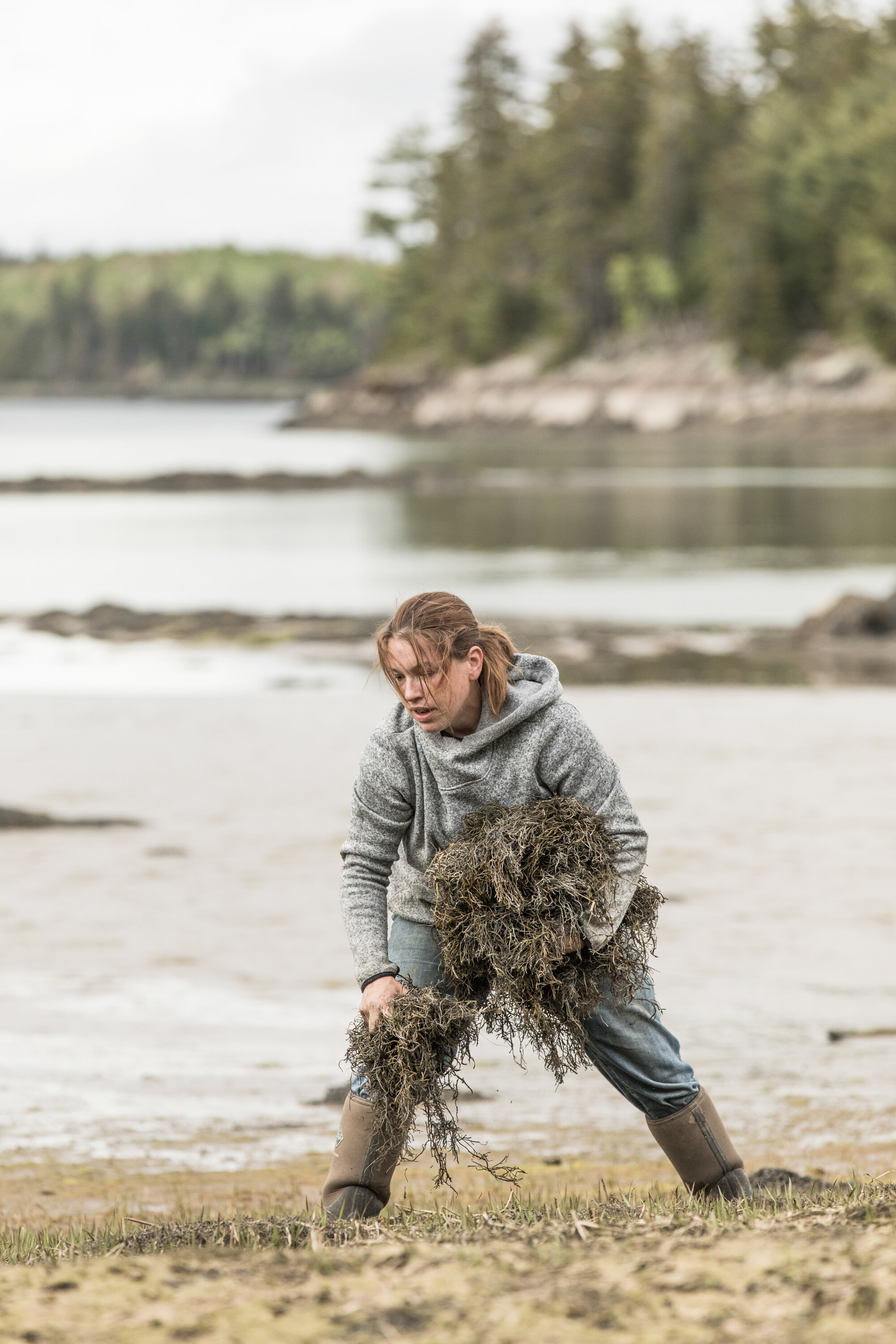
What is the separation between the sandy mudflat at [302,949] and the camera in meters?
5.37

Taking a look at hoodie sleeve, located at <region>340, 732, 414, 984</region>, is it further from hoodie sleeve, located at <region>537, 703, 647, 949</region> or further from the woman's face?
hoodie sleeve, located at <region>537, 703, 647, 949</region>

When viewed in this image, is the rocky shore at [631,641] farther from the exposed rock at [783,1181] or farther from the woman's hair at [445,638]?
the woman's hair at [445,638]

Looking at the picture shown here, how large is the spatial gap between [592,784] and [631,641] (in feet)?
48.9

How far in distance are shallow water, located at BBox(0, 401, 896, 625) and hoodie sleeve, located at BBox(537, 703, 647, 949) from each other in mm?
14520

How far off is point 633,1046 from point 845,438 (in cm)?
6725

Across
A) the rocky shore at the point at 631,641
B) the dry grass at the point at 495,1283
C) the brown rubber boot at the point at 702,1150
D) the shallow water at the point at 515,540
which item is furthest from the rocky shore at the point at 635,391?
the dry grass at the point at 495,1283

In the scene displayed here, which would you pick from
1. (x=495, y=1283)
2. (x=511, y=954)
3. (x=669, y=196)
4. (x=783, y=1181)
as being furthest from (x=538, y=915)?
(x=669, y=196)

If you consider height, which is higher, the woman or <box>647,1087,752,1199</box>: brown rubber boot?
the woman

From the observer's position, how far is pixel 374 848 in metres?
3.77

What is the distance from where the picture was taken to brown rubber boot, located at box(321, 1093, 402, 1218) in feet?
12.4

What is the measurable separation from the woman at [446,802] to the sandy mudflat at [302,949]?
4.19ft

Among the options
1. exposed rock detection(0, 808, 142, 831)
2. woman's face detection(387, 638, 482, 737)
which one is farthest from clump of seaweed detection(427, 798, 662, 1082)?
exposed rock detection(0, 808, 142, 831)

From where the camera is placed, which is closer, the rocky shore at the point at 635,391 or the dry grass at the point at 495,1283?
the dry grass at the point at 495,1283

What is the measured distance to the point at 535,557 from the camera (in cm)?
Result: 2877
